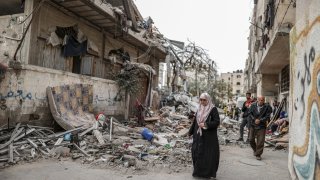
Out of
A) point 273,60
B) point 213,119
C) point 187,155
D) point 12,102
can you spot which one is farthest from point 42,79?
point 273,60

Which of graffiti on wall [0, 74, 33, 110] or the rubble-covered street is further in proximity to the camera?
graffiti on wall [0, 74, 33, 110]

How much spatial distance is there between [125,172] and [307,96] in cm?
360

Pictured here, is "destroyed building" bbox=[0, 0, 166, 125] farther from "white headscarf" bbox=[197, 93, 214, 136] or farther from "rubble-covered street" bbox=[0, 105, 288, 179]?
"white headscarf" bbox=[197, 93, 214, 136]

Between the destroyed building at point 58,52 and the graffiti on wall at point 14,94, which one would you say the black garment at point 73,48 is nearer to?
the destroyed building at point 58,52

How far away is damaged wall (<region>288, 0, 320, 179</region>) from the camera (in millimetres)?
3658

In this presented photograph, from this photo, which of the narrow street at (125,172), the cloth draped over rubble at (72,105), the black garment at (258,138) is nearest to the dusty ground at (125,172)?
the narrow street at (125,172)

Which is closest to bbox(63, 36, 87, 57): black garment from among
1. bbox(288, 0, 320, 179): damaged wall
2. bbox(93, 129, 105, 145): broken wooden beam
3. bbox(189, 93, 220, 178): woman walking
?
bbox(93, 129, 105, 145): broken wooden beam

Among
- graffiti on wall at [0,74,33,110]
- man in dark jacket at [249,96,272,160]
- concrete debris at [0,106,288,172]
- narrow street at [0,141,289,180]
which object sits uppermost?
graffiti on wall at [0,74,33,110]

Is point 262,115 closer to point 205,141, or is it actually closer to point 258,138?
point 258,138

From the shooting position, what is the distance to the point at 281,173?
21.0 feet

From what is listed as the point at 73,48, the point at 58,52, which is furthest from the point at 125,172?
the point at 73,48

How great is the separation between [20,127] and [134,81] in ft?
22.5

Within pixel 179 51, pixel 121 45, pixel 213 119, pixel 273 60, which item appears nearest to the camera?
pixel 213 119

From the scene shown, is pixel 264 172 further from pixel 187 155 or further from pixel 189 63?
pixel 189 63
